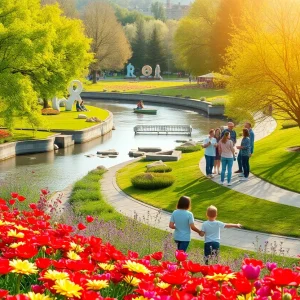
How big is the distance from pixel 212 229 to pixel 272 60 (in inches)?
645

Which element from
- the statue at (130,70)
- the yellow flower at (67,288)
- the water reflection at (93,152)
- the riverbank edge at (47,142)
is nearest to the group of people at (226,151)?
the water reflection at (93,152)

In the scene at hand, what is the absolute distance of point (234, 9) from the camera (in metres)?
78.3

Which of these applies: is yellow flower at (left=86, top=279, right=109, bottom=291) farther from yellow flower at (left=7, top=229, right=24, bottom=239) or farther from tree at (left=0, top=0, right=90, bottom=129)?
tree at (left=0, top=0, right=90, bottom=129)

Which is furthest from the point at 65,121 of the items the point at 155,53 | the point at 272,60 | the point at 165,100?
the point at 155,53

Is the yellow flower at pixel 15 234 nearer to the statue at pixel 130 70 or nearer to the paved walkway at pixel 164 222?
the paved walkway at pixel 164 222

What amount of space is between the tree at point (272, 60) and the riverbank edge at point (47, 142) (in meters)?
13.8

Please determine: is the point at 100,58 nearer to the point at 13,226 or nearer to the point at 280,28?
the point at 280,28

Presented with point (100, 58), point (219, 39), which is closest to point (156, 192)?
point (219, 39)

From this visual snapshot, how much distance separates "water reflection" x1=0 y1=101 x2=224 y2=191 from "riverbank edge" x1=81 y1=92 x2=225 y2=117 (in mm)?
1398

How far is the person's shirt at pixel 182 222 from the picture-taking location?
406 inches

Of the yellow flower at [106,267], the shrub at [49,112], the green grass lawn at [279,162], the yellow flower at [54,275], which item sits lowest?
the shrub at [49,112]

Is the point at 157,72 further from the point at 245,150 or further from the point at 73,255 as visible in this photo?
the point at 73,255

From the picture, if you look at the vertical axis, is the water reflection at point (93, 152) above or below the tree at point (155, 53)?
below

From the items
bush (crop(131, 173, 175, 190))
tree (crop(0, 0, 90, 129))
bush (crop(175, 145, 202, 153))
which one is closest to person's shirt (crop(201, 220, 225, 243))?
bush (crop(131, 173, 175, 190))
